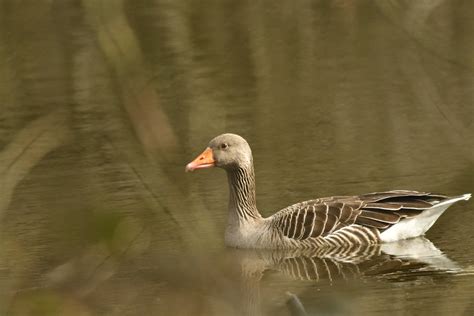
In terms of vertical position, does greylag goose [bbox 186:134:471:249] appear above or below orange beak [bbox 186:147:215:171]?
below

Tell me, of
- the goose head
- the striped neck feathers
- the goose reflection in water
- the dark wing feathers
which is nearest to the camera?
the goose reflection in water

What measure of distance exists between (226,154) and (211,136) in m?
1.78

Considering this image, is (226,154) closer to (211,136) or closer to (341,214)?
(341,214)

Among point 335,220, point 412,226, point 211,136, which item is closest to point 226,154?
point 335,220

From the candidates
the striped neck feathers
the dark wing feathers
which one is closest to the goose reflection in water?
the dark wing feathers

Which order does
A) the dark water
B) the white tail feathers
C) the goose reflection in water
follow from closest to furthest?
the dark water
the goose reflection in water
the white tail feathers

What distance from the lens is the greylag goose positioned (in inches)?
466

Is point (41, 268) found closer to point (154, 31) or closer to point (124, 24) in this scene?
point (124, 24)

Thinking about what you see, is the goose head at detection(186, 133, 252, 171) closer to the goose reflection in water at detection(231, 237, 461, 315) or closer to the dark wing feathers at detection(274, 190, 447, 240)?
the dark wing feathers at detection(274, 190, 447, 240)

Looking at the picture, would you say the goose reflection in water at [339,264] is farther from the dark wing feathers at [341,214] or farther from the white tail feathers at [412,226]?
the dark wing feathers at [341,214]

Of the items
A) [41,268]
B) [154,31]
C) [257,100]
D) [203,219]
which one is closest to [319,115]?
[257,100]

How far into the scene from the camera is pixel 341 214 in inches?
475

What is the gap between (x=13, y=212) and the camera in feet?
43.0

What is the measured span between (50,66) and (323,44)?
16.1ft
